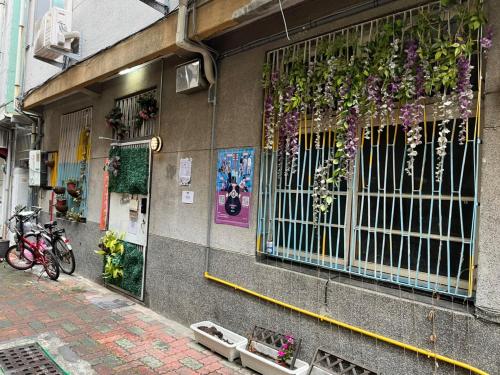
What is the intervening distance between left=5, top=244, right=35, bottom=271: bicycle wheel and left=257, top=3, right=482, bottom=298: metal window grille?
6.25 m

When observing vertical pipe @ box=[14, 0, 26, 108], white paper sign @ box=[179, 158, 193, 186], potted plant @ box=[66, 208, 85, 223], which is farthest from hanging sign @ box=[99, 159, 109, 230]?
vertical pipe @ box=[14, 0, 26, 108]

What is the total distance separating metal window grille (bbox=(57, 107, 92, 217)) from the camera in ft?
26.0

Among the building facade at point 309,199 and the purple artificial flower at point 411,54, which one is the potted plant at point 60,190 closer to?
the building facade at point 309,199

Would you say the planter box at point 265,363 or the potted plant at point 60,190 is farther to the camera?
the potted plant at point 60,190

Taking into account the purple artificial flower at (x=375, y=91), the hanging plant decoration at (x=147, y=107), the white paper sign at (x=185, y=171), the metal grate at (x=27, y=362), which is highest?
the hanging plant decoration at (x=147, y=107)

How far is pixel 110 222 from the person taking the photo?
7.03 m

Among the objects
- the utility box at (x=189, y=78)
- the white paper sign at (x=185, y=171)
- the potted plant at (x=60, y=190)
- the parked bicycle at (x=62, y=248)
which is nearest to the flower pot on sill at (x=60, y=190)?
the potted plant at (x=60, y=190)

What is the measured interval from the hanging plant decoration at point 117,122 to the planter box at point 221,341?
3785 millimetres

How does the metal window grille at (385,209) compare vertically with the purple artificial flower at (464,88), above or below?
below

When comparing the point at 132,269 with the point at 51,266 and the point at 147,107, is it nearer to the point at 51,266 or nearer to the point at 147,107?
the point at 51,266

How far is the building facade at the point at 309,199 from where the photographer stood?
114 inches

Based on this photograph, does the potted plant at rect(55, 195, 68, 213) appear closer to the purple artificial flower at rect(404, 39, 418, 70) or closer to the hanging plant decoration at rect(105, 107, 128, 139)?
the hanging plant decoration at rect(105, 107, 128, 139)

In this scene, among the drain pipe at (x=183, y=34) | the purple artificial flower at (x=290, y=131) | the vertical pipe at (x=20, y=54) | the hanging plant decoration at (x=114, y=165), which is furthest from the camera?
the vertical pipe at (x=20, y=54)

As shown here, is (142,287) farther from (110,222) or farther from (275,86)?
(275,86)
